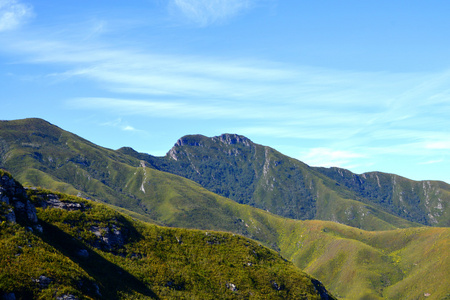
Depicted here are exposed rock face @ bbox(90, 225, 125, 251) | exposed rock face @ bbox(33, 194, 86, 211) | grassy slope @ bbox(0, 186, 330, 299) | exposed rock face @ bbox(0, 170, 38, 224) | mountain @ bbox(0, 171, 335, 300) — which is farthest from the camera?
exposed rock face @ bbox(90, 225, 125, 251)

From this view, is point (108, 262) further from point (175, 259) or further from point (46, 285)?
point (46, 285)

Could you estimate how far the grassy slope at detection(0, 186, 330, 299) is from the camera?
56.1 meters

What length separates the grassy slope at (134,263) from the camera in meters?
56.1

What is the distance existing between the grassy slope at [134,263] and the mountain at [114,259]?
17 centimetres

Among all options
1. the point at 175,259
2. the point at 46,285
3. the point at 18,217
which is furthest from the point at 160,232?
the point at 46,285

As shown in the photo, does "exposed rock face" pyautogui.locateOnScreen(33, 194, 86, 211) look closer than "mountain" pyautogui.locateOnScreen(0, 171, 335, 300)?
No

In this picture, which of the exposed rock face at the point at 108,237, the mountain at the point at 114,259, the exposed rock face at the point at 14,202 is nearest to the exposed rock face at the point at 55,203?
the mountain at the point at 114,259

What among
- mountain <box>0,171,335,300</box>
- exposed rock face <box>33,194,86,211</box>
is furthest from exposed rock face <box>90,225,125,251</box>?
exposed rock face <box>33,194,86,211</box>

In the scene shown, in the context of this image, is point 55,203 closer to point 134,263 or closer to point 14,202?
point 14,202

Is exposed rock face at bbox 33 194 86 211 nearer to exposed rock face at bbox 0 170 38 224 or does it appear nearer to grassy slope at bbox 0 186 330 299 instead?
grassy slope at bbox 0 186 330 299

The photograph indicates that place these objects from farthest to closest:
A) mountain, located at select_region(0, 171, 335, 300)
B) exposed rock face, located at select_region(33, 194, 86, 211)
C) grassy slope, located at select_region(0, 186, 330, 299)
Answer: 1. exposed rock face, located at select_region(33, 194, 86, 211)
2. grassy slope, located at select_region(0, 186, 330, 299)
3. mountain, located at select_region(0, 171, 335, 300)

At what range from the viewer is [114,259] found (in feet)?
303

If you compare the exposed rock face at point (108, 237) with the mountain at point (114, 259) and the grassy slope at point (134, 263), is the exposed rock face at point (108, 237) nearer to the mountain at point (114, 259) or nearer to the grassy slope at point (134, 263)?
the mountain at point (114, 259)

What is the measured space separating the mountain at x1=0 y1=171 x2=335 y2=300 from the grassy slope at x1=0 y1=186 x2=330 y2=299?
17 centimetres
